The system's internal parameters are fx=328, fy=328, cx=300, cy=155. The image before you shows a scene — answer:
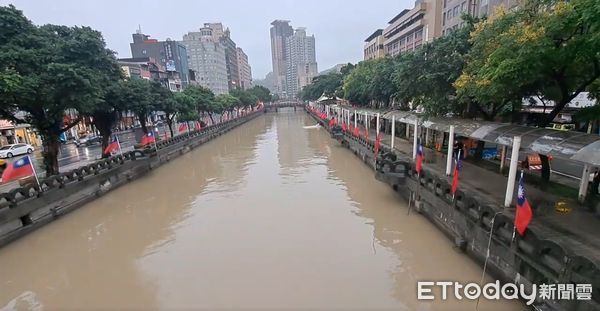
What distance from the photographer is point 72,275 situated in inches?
338

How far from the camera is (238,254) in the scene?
9320mm

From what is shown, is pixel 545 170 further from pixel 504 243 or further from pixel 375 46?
pixel 375 46

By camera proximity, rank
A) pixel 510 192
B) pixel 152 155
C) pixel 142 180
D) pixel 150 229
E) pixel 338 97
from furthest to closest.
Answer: pixel 338 97, pixel 152 155, pixel 142 180, pixel 150 229, pixel 510 192

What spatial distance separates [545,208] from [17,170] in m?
16.1

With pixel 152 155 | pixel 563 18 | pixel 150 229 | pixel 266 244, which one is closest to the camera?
pixel 563 18

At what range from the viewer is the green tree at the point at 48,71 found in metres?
11.7

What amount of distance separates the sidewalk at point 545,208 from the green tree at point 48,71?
48.8 ft

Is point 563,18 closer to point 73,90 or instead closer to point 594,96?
point 594,96

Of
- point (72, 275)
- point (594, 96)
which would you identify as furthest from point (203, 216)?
point (594, 96)

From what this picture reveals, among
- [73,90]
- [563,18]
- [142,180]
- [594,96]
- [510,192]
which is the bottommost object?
[142,180]

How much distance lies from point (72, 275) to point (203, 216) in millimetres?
4746

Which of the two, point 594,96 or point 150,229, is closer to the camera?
point 594,96

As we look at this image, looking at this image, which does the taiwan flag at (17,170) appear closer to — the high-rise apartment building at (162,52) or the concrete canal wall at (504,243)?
the concrete canal wall at (504,243)

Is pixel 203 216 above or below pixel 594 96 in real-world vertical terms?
below
